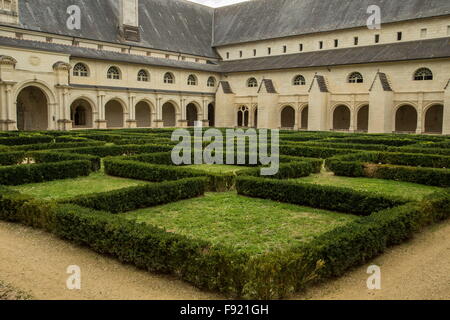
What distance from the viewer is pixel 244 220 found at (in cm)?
836

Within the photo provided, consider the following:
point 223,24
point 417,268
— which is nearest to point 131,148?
point 417,268

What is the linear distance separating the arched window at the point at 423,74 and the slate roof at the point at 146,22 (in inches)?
932

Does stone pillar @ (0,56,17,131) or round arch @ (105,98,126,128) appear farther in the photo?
round arch @ (105,98,126,128)

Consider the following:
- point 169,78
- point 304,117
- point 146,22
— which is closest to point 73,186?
point 169,78

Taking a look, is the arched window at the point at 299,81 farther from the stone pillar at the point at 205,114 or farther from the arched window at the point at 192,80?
the arched window at the point at 192,80

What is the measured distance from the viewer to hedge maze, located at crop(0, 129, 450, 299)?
5.36 m

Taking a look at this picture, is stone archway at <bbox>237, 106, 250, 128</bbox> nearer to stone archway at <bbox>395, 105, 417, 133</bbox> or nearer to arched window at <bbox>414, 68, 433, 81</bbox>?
stone archway at <bbox>395, 105, 417, 133</bbox>

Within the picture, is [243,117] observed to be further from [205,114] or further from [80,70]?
[80,70]

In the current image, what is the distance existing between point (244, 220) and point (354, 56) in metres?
32.4

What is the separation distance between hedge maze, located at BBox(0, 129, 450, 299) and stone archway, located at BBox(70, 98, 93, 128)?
22.2m

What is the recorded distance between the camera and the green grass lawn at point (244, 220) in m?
7.16

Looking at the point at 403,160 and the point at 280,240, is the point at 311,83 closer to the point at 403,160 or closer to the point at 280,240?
the point at 403,160

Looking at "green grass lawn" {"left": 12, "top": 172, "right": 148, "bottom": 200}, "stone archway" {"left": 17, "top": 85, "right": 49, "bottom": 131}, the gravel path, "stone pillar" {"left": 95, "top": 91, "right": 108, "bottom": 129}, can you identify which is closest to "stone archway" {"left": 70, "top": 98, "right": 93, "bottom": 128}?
"stone pillar" {"left": 95, "top": 91, "right": 108, "bottom": 129}
